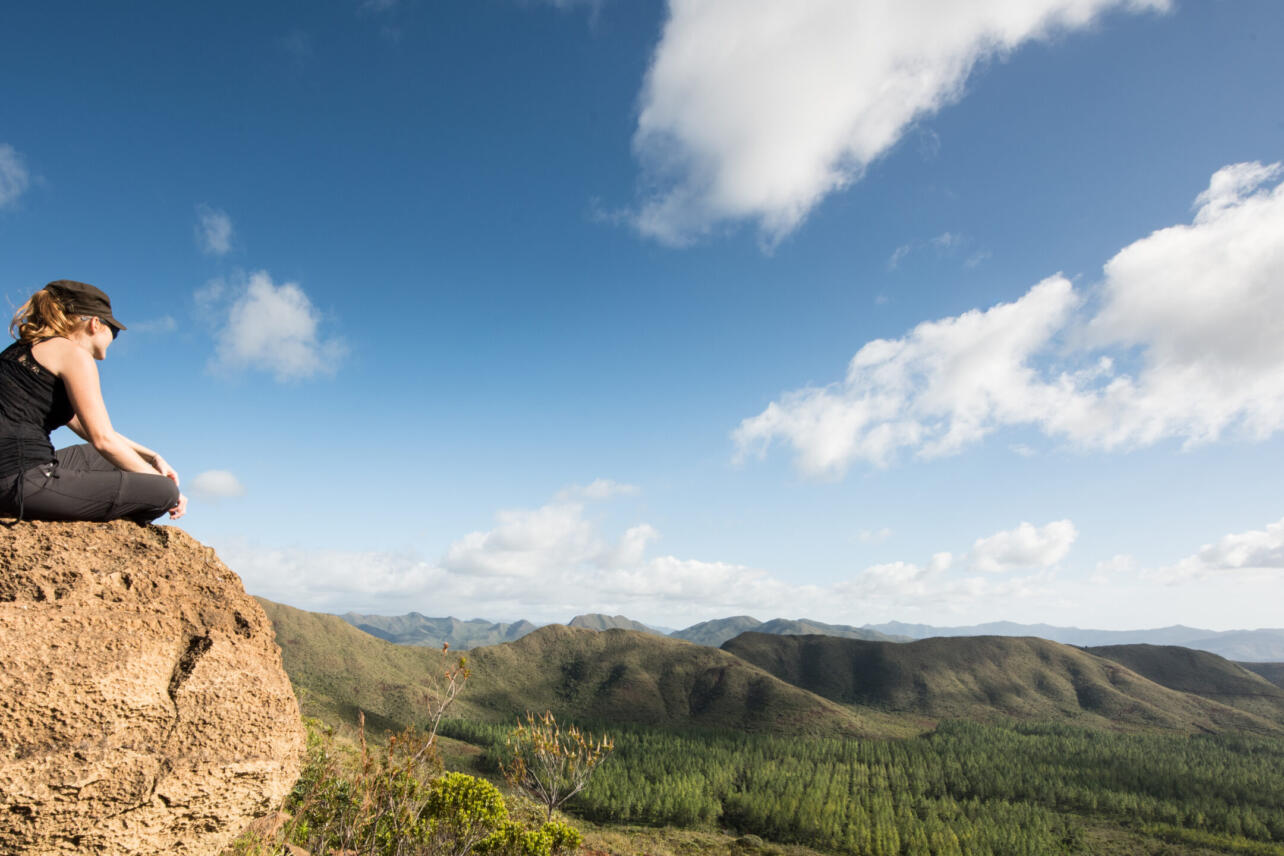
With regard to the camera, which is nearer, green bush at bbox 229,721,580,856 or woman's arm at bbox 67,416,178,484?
woman's arm at bbox 67,416,178,484

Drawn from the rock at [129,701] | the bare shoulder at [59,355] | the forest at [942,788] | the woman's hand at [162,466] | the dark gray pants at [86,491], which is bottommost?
the forest at [942,788]

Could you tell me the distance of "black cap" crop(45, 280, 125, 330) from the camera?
518cm

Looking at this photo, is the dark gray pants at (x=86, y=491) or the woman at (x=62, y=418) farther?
the dark gray pants at (x=86, y=491)

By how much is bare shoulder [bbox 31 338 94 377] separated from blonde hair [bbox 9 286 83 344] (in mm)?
108

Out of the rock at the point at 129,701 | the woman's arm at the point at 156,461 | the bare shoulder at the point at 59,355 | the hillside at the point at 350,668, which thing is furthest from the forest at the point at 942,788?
the bare shoulder at the point at 59,355

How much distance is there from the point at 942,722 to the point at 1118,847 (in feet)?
302

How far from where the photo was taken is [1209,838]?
85.1 meters

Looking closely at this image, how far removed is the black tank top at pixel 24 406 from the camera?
4.72 meters

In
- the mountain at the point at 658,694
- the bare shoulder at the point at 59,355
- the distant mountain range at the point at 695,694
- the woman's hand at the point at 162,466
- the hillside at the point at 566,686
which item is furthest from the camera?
the mountain at the point at 658,694

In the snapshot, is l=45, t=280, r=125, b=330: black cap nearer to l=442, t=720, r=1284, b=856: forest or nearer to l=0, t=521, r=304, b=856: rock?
l=0, t=521, r=304, b=856: rock

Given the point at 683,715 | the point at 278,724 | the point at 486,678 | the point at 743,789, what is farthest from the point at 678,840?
the point at 486,678

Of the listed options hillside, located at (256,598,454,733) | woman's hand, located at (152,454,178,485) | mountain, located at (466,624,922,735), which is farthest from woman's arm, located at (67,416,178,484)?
mountain, located at (466,624,922,735)

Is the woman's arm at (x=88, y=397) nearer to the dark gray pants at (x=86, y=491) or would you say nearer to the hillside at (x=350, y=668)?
the dark gray pants at (x=86, y=491)

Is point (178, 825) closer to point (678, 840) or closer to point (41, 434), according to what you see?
point (41, 434)
